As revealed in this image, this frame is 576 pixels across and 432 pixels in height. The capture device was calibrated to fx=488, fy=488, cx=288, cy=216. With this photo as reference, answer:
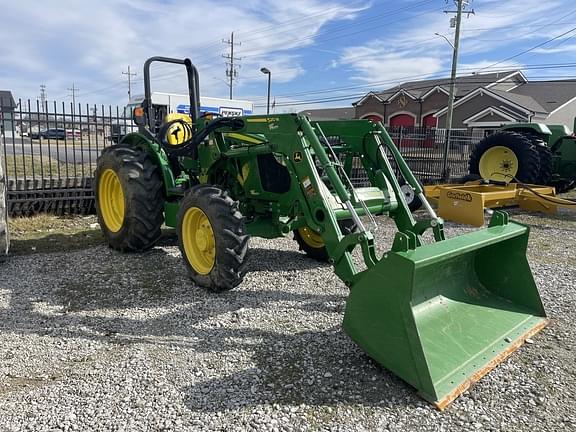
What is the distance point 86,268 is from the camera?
5.56 m

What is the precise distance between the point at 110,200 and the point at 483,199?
5963 millimetres

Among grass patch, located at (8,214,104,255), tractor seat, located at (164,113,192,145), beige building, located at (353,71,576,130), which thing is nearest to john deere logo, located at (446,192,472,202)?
tractor seat, located at (164,113,192,145)

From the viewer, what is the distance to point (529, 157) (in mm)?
10359

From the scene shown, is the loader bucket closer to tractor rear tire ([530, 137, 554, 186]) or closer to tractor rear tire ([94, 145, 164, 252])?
tractor rear tire ([94, 145, 164, 252])

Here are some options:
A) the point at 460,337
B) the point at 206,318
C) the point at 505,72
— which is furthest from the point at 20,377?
the point at 505,72

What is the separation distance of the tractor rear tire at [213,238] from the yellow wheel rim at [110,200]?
198cm

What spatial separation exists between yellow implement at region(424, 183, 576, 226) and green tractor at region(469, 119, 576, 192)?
3.96ft

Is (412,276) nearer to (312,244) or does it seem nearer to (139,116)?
(312,244)

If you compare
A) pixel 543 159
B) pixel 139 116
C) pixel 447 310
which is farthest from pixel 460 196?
pixel 139 116

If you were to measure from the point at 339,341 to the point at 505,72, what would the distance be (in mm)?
46293

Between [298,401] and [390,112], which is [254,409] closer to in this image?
[298,401]

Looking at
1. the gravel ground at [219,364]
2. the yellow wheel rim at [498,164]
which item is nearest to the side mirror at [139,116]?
the gravel ground at [219,364]

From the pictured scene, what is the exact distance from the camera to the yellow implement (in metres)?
8.42

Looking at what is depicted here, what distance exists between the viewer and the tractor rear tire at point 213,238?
4.38m
